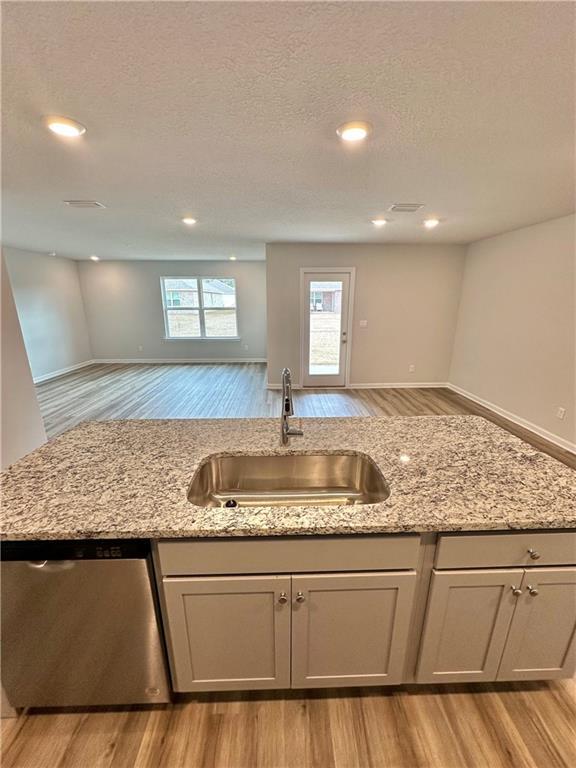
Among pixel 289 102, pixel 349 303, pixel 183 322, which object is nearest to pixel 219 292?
pixel 183 322

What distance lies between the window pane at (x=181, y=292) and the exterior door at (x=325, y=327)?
3.60 m

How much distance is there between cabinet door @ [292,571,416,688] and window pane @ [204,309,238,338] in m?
7.08

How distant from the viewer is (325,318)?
5.21 m

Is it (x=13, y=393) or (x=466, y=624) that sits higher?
(x=13, y=393)

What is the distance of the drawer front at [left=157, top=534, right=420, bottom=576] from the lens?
976 mm

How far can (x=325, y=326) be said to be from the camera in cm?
524

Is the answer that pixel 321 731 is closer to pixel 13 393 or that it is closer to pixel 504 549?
pixel 504 549

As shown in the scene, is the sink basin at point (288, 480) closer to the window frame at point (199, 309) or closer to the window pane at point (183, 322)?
the window frame at point (199, 309)

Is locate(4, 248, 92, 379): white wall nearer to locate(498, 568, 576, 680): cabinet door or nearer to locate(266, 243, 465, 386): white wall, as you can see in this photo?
locate(266, 243, 465, 386): white wall

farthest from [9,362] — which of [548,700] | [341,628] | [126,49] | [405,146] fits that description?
[548,700]

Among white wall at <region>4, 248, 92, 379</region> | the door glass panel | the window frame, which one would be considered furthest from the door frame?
white wall at <region>4, 248, 92, 379</region>

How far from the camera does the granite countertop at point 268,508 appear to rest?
0.92 metres

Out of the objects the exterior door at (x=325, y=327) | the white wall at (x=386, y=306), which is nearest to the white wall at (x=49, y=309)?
the white wall at (x=386, y=306)

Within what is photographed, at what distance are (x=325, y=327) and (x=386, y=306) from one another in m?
1.11
